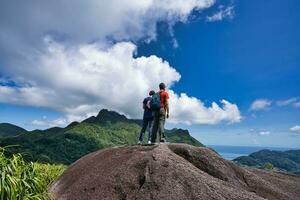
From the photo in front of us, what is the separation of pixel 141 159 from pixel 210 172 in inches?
152

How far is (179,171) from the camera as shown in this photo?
16.0 metres

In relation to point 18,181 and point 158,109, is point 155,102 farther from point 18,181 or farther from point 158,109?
point 18,181

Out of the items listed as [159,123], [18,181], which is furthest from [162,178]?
[159,123]

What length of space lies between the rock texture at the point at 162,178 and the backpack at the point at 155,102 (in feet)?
10.3

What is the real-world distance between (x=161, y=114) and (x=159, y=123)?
65cm

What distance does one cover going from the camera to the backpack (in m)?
21.7

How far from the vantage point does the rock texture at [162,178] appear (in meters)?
15.0

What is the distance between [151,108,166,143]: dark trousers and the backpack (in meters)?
0.31

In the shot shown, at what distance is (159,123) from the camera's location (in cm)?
2195

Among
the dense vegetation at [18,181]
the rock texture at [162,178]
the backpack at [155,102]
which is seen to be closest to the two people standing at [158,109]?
the backpack at [155,102]

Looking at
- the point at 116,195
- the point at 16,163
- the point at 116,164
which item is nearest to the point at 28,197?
the point at 16,163

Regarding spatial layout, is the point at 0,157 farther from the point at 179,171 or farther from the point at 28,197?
the point at 179,171

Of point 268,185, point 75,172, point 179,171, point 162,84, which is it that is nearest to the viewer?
point 179,171

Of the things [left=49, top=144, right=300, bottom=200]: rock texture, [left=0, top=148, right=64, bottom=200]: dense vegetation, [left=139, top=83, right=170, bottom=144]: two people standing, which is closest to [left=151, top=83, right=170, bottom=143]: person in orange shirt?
[left=139, top=83, right=170, bottom=144]: two people standing
